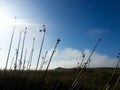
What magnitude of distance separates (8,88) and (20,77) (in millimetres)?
460

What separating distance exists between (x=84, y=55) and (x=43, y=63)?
1.07 m

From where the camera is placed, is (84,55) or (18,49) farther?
(18,49)

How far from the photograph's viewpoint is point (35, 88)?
511 centimetres

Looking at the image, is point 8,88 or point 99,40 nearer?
point 99,40

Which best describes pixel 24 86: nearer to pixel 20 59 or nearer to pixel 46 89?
pixel 46 89

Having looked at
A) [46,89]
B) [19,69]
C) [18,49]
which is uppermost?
[18,49]

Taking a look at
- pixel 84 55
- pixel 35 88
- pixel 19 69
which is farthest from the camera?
pixel 35 88

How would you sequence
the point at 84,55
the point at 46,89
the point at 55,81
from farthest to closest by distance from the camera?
1. the point at 55,81
2. the point at 46,89
3. the point at 84,55

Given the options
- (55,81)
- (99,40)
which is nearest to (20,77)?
(99,40)

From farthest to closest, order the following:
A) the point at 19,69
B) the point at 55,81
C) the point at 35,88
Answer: the point at 55,81 < the point at 35,88 < the point at 19,69

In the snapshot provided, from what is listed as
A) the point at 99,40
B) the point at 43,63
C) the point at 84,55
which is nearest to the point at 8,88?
the point at 43,63

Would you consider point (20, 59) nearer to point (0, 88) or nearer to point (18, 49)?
point (18, 49)

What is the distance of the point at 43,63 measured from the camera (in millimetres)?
4441

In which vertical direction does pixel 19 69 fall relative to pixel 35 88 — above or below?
above
